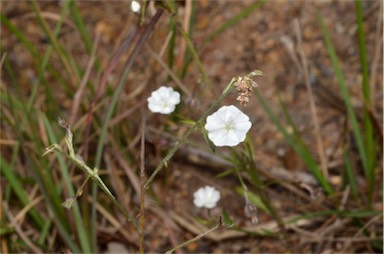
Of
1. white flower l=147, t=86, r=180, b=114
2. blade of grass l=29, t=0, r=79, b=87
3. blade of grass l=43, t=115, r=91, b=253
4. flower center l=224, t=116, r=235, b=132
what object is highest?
blade of grass l=29, t=0, r=79, b=87

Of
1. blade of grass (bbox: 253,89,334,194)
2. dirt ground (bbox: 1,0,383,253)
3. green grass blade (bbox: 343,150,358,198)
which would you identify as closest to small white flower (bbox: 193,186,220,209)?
dirt ground (bbox: 1,0,383,253)

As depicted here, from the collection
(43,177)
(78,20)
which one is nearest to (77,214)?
(43,177)

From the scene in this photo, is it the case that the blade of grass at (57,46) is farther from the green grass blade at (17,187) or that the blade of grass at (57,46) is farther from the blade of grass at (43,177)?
the green grass blade at (17,187)

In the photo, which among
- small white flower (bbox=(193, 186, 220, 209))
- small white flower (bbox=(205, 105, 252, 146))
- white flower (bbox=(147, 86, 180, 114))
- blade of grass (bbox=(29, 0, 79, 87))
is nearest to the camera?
small white flower (bbox=(205, 105, 252, 146))

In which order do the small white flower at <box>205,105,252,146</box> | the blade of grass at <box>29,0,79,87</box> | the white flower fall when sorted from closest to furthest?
the small white flower at <box>205,105,252,146</box>, the white flower, the blade of grass at <box>29,0,79,87</box>

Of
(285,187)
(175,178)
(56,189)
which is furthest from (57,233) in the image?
(285,187)

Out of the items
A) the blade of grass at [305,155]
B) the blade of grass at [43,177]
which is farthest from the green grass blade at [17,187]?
the blade of grass at [305,155]

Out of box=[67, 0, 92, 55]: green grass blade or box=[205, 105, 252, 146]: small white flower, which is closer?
box=[205, 105, 252, 146]: small white flower

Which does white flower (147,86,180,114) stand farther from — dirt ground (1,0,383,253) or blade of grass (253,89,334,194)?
blade of grass (253,89,334,194)

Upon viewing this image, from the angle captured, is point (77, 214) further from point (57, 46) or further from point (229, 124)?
point (229, 124)
